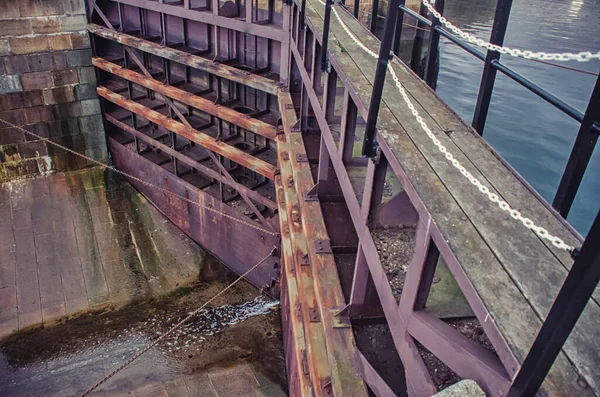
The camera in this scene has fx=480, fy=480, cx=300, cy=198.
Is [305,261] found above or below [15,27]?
below

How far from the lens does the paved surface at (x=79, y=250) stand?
983 cm

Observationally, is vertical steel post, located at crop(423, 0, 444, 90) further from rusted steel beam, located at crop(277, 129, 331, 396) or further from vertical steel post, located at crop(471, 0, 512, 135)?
rusted steel beam, located at crop(277, 129, 331, 396)

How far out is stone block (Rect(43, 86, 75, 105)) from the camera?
1205cm

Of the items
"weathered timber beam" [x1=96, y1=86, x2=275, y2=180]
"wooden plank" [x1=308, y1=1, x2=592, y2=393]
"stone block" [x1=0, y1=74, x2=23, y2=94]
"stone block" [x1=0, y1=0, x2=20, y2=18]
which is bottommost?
"weathered timber beam" [x1=96, y1=86, x2=275, y2=180]

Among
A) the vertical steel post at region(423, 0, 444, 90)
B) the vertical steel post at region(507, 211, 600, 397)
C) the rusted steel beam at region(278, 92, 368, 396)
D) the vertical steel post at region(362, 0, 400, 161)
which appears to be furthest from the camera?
the rusted steel beam at region(278, 92, 368, 396)

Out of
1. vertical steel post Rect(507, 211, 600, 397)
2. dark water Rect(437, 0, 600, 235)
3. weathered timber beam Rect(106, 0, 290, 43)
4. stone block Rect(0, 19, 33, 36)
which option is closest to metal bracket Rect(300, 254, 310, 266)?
weathered timber beam Rect(106, 0, 290, 43)

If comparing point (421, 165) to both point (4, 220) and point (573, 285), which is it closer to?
point (573, 285)

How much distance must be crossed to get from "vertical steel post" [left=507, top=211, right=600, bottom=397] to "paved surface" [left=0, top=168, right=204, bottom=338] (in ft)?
30.5

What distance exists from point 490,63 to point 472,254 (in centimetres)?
136

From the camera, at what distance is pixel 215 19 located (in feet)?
30.6

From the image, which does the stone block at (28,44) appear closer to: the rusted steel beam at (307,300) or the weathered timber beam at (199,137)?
the weathered timber beam at (199,137)

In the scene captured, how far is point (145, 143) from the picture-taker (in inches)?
→ 493

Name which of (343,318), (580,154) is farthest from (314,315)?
(580,154)

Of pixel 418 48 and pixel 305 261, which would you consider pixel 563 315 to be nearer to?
pixel 305 261
